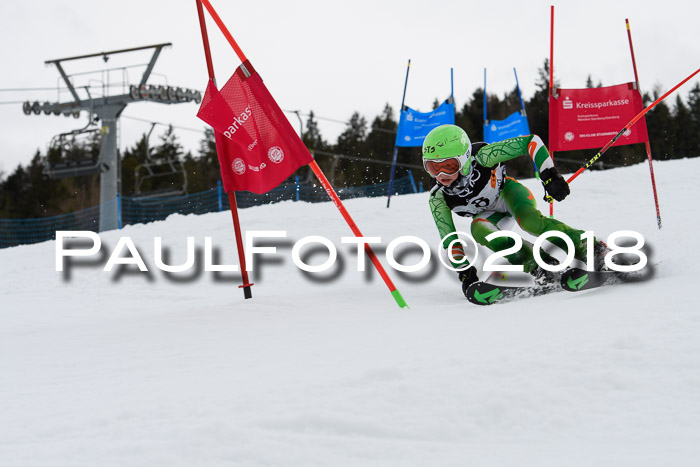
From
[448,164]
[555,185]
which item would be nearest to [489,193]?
[448,164]

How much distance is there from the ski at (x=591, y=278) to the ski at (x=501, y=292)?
0.32 m

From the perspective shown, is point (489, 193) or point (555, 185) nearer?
point (555, 185)

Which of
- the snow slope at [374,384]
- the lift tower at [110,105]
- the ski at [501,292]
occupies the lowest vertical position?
the snow slope at [374,384]

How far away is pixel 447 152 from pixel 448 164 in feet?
0.32

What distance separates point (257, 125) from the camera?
4949mm

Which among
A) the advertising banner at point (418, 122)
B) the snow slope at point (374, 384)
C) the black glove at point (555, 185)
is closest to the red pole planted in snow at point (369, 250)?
the snow slope at point (374, 384)

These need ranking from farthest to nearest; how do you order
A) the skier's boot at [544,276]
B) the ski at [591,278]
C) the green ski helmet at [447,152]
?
the green ski helmet at [447,152], the skier's boot at [544,276], the ski at [591,278]

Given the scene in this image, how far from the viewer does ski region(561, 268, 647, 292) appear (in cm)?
401

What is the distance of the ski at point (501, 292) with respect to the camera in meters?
4.27

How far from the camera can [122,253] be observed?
952 centimetres

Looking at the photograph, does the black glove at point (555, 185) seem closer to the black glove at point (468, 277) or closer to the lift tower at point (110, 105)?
the black glove at point (468, 277)

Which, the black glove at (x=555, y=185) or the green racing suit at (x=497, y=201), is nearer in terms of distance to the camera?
the black glove at (x=555, y=185)

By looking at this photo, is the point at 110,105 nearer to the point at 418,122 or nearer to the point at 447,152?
the point at 418,122

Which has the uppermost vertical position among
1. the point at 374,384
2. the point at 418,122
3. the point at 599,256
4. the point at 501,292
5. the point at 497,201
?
the point at 418,122
